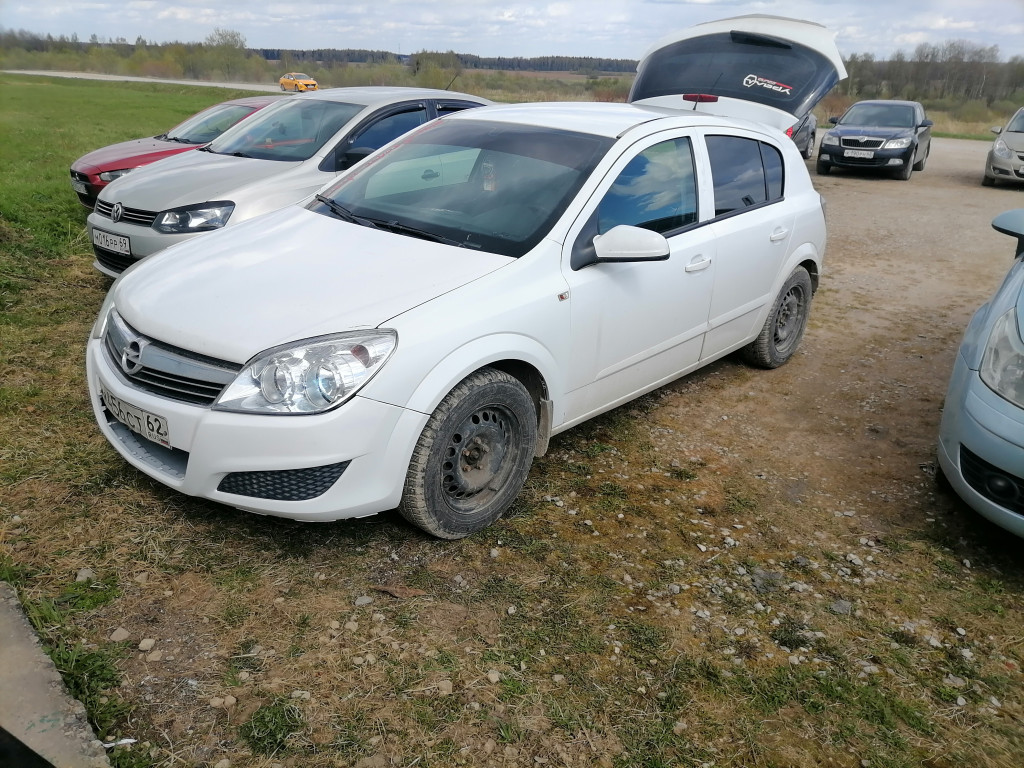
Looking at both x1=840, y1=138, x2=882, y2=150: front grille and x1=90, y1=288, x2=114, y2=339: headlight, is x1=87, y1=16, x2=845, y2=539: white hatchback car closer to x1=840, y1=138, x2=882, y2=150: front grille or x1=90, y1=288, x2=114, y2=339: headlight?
x1=90, y1=288, x2=114, y2=339: headlight

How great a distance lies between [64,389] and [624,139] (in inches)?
132

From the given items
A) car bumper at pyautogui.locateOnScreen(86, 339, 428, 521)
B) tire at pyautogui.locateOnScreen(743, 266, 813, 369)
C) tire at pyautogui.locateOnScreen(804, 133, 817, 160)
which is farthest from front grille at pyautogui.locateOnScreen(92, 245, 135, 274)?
tire at pyautogui.locateOnScreen(804, 133, 817, 160)

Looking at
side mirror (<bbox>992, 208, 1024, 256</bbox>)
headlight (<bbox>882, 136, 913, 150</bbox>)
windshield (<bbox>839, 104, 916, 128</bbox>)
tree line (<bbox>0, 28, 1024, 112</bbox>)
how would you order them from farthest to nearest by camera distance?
tree line (<bbox>0, 28, 1024, 112</bbox>) → windshield (<bbox>839, 104, 916, 128</bbox>) → headlight (<bbox>882, 136, 913, 150</bbox>) → side mirror (<bbox>992, 208, 1024, 256</bbox>)

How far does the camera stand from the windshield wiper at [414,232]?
10.8ft

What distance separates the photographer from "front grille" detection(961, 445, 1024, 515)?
9.87ft

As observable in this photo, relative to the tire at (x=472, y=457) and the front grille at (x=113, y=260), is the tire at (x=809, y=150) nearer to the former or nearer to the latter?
the front grille at (x=113, y=260)

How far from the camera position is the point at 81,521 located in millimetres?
3080

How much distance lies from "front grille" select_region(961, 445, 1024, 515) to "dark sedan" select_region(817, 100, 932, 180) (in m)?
13.6

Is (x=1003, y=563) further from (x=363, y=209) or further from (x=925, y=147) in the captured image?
(x=925, y=147)

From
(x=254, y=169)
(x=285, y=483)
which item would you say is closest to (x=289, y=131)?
(x=254, y=169)

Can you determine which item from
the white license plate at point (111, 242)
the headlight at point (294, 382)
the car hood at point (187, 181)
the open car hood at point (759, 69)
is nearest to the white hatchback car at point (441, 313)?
the headlight at point (294, 382)

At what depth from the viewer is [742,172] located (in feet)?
14.7

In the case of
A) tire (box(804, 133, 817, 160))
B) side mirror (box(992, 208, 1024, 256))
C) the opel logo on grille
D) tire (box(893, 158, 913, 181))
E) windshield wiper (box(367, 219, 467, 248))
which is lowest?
tire (box(804, 133, 817, 160))

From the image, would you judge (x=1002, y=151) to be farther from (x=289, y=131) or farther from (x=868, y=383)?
(x=289, y=131)
